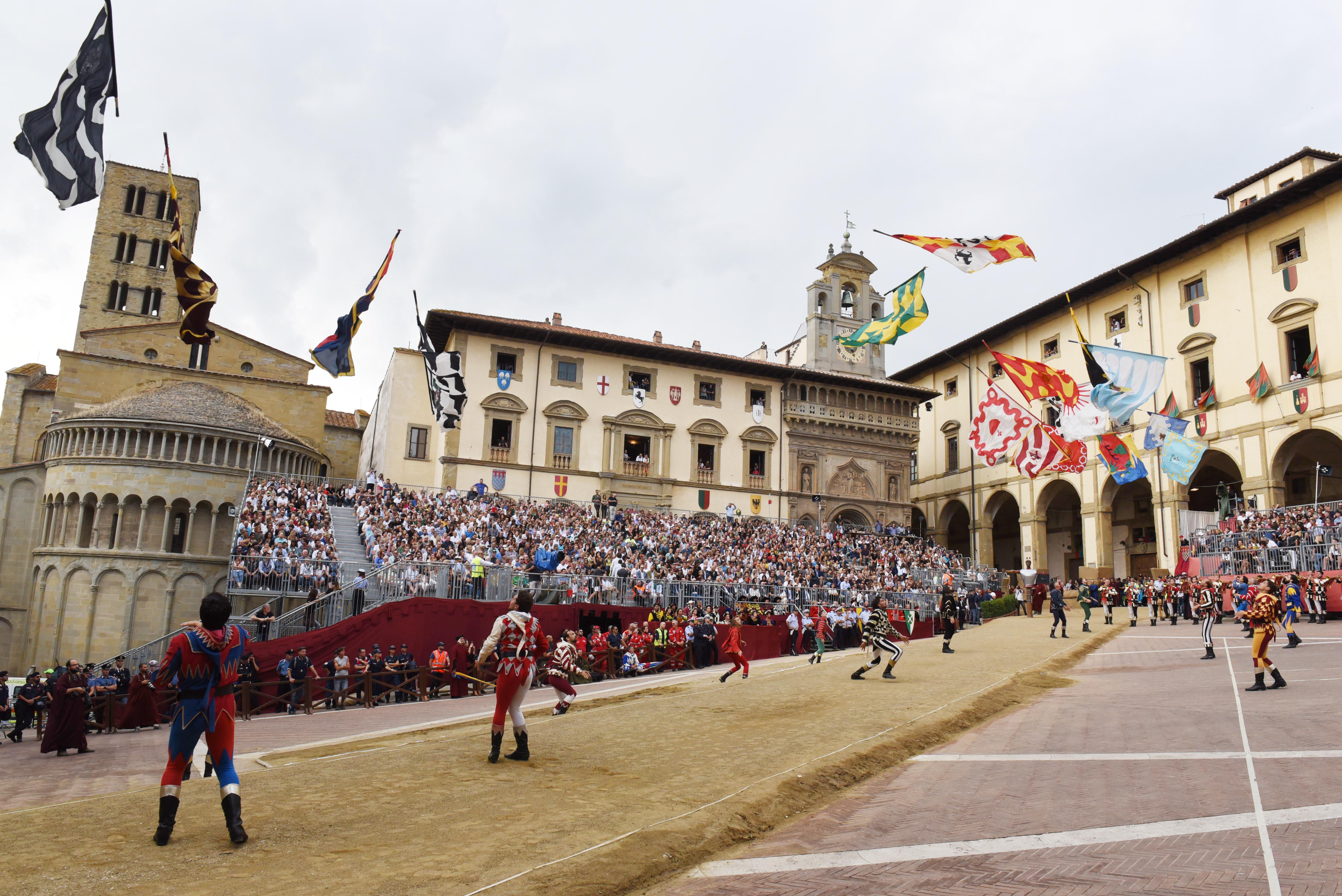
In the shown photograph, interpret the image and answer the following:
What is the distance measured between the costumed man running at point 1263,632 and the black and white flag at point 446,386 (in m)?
25.5

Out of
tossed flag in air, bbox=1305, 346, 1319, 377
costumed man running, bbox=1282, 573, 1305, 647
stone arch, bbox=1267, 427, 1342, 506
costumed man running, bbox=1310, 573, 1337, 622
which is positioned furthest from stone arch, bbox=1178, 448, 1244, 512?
costumed man running, bbox=1282, 573, 1305, 647

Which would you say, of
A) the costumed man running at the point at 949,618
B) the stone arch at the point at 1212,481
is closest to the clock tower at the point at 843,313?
the stone arch at the point at 1212,481

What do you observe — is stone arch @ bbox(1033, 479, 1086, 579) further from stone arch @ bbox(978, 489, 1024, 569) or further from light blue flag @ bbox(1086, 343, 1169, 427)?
light blue flag @ bbox(1086, 343, 1169, 427)

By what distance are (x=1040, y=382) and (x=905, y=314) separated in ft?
22.8

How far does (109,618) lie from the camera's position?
43375mm

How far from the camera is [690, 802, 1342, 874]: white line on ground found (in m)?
5.89

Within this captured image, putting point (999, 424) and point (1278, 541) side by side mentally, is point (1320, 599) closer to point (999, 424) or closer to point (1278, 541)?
point (1278, 541)

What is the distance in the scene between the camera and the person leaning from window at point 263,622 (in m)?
23.0

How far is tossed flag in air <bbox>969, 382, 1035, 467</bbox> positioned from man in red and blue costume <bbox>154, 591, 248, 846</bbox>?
30.5m

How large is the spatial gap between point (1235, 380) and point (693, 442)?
1059 inches

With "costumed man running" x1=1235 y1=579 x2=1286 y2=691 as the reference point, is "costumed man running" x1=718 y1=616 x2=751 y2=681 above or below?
below

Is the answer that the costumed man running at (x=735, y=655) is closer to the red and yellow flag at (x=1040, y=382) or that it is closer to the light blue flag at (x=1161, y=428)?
the red and yellow flag at (x=1040, y=382)

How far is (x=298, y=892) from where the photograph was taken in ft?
16.5

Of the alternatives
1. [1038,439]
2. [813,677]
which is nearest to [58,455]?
[813,677]
